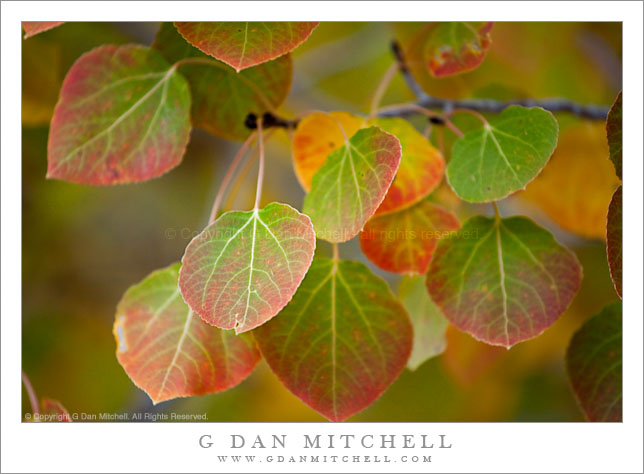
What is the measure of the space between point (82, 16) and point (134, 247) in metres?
0.74

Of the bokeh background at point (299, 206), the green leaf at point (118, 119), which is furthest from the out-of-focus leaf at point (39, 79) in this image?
the green leaf at point (118, 119)

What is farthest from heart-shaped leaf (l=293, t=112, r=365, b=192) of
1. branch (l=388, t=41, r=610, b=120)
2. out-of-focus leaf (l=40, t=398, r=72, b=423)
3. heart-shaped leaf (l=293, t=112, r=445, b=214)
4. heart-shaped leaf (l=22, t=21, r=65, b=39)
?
out-of-focus leaf (l=40, t=398, r=72, b=423)

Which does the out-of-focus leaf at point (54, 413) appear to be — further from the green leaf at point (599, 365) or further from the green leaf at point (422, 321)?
the green leaf at point (599, 365)

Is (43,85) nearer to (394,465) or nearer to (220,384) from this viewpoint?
(220,384)

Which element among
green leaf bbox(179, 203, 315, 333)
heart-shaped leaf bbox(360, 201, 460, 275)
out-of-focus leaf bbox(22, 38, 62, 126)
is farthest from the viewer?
out-of-focus leaf bbox(22, 38, 62, 126)

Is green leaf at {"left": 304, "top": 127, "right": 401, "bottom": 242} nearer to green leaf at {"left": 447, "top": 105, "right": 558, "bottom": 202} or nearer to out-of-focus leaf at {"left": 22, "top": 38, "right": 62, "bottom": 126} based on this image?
green leaf at {"left": 447, "top": 105, "right": 558, "bottom": 202}

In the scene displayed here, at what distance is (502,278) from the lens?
1.50 feet

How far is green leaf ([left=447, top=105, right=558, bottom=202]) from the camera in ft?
1.34

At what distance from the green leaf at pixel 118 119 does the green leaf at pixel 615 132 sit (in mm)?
346

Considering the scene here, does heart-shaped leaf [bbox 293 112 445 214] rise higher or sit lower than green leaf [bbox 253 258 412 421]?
higher

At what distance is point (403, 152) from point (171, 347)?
25 centimetres

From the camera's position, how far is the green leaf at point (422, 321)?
1.81 ft

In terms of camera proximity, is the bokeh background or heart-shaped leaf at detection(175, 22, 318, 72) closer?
heart-shaped leaf at detection(175, 22, 318, 72)

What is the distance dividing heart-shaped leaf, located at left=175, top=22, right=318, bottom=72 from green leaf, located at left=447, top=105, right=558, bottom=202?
156 mm
